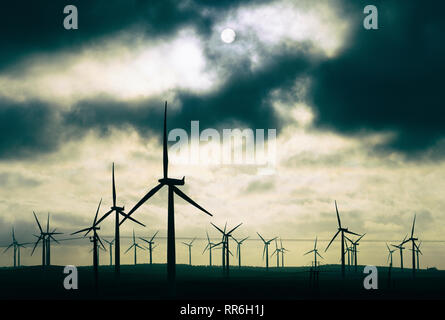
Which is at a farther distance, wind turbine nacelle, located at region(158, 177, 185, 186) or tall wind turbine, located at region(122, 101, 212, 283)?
wind turbine nacelle, located at region(158, 177, 185, 186)

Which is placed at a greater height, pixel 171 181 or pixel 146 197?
pixel 171 181

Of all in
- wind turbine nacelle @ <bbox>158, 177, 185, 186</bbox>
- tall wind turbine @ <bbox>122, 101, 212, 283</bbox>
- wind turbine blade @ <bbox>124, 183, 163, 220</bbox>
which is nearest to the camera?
tall wind turbine @ <bbox>122, 101, 212, 283</bbox>

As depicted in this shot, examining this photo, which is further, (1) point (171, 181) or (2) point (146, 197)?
(1) point (171, 181)

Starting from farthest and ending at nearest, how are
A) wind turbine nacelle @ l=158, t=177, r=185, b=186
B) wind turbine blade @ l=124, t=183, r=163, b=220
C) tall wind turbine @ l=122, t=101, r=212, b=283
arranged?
1. wind turbine nacelle @ l=158, t=177, r=185, b=186
2. wind turbine blade @ l=124, t=183, r=163, b=220
3. tall wind turbine @ l=122, t=101, r=212, b=283

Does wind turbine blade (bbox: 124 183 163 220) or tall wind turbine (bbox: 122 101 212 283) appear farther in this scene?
wind turbine blade (bbox: 124 183 163 220)

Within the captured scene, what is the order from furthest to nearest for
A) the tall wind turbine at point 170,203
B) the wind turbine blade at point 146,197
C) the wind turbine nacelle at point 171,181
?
the wind turbine nacelle at point 171,181 → the wind turbine blade at point 146,197 → the tall wind turbine at point 170,203

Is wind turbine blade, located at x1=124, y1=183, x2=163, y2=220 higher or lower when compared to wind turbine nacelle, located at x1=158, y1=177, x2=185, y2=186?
lower

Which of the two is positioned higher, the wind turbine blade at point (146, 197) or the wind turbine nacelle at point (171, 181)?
the wind turbine nacelle at point (171, 181)
